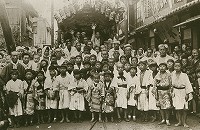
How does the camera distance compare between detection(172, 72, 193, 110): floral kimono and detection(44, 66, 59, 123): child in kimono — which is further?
detection(44, 66, 59, 123): child in kimono

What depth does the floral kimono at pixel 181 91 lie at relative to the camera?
4.42 metres

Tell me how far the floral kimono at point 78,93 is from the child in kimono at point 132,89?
802mm

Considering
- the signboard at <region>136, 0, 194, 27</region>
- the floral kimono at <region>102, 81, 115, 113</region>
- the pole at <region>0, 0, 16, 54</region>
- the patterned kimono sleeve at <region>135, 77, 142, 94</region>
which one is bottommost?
the floral kimono at <region>102, 81, 115, 113</region>

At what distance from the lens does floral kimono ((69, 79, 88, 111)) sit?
4.95 m

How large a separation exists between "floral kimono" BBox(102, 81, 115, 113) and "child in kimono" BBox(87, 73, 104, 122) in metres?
0.07

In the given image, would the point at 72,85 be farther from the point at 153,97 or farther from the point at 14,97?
the point at 153,97

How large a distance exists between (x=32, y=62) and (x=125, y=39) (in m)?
5.83

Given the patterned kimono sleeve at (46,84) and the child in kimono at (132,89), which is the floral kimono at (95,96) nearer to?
the child in kimono at (132,89)

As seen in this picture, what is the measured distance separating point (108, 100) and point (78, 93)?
563 millimetres

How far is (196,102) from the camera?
4.95 m

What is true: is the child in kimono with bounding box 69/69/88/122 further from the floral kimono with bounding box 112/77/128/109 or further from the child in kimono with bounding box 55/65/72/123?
the floral kimono with bounding box 112/77/128/109

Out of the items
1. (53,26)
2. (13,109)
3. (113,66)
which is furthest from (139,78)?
(53,26)

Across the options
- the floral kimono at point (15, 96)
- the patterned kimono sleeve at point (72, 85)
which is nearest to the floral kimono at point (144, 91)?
the patterned kimono sleeve at point (72, 85)

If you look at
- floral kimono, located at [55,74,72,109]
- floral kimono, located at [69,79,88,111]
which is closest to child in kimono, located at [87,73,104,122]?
floral kimono, located at [69,79,88,111]
